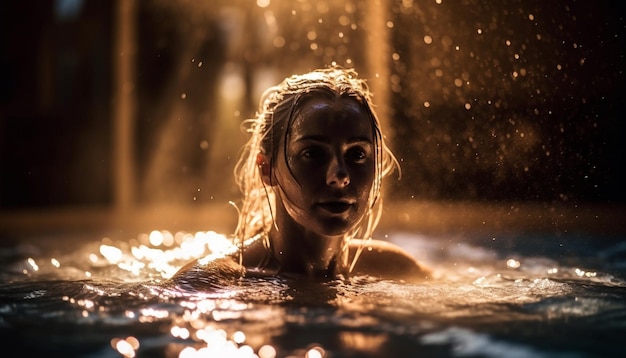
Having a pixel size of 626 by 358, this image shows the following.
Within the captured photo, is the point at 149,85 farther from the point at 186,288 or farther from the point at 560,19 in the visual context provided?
the point at 186,288

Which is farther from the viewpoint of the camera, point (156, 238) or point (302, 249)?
point (156, 238)

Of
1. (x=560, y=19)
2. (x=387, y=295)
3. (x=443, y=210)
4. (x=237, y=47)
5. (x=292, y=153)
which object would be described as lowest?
(x=387, y=295)

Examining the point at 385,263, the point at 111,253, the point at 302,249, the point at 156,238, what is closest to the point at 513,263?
the point at 385,263

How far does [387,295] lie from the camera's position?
3037 millimetres

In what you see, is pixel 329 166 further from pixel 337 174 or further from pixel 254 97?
pixel 254 97

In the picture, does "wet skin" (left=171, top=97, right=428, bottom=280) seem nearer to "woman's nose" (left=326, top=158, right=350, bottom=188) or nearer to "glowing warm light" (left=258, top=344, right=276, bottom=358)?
"woman's nose" (left=326, top=158, right=350, bottom=188)

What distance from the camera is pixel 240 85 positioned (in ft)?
33.0

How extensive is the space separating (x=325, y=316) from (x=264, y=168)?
0.99m

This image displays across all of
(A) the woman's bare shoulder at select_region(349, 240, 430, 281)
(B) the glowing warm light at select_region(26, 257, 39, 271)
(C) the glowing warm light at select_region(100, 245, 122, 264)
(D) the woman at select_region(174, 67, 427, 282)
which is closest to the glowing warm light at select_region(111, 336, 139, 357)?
(D) the woman at select_region(174, 67, 427, 282)

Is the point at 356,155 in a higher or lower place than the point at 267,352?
higher

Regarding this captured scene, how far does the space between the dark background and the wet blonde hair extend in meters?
3.81

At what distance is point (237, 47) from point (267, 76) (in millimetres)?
555

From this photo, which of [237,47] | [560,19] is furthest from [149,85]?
[560,19]

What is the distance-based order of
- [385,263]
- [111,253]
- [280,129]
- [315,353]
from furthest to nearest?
[111,253]
[385,263]
[280,129]
[315,353]
